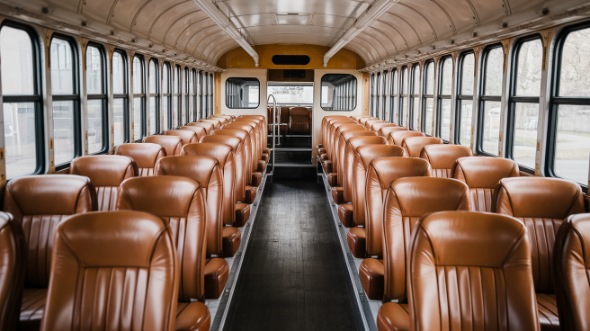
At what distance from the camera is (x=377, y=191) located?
4.07 metres

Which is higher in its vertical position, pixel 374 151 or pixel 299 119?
pixel 299 119

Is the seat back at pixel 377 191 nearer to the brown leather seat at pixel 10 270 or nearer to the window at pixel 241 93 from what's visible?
the brown leather seat at pixel 10 270

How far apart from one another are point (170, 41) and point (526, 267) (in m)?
8.25

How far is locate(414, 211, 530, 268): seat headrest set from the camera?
2.37 m

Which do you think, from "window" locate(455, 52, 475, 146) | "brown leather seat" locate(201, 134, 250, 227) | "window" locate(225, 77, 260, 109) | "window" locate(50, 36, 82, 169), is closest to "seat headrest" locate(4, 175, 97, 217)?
"brown leather seat" locate(201, 134, 250, 227)

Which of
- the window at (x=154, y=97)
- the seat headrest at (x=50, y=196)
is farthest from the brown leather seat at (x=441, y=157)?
the window at (x=154, y=97)

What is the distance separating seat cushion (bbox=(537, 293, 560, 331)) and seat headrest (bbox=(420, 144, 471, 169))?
1990 millimetres

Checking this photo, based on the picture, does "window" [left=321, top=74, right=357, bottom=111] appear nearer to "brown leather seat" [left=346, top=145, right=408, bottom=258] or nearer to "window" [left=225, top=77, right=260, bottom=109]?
"window" [left=225, top=77, right=260, bottom=109]

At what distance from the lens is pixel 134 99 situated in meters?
8.36

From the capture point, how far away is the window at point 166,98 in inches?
392

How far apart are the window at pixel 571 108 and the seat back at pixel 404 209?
190 cm

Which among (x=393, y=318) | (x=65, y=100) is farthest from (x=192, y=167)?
(x=65, y=100)

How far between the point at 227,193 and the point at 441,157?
2.15 metres

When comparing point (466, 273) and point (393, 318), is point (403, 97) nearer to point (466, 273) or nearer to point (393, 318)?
point (393, 318)
